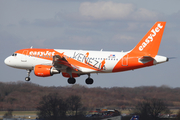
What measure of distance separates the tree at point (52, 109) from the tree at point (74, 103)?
0.92 metres

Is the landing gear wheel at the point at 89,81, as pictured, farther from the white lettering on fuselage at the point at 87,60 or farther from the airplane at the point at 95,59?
the white lettering on fuselage at the point at 87,60

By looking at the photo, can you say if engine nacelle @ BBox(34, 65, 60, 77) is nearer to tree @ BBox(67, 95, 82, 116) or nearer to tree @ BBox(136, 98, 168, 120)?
tree @ BBox(67, 95, 82, 116)

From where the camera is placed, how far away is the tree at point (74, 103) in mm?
81625

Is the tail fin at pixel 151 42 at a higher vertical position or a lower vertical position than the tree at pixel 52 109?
higher

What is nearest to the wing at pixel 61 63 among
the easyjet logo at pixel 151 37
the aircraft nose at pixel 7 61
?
the aircraft nose at pixel 7 61

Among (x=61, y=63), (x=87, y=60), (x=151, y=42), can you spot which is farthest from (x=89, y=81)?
(x=151, y=42)

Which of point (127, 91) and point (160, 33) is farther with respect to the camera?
point (127, 91)

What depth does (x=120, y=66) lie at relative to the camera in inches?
3174

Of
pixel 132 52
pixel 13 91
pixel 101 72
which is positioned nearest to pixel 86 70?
pixel 101 72

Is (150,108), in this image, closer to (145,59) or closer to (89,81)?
(145,59)

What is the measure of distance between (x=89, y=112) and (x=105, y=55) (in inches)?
352

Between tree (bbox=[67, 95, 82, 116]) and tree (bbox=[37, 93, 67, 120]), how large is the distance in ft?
3.01

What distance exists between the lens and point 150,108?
81.4 m

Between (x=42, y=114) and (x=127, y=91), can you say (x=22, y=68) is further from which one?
(x=127, y=91)
